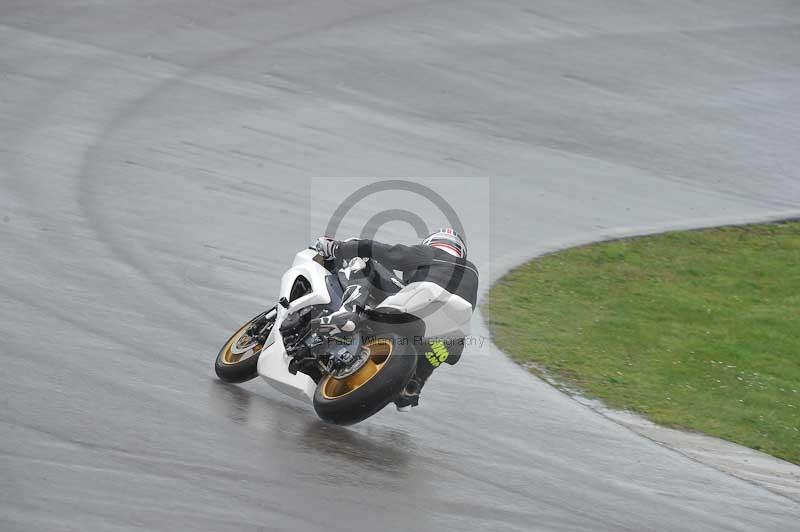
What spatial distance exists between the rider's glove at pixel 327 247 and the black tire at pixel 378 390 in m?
1.01

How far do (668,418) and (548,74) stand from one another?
1462 cm

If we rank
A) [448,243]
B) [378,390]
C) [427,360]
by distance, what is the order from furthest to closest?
[448,243], [427,360], [378,390]

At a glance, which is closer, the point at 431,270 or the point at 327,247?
the point at 431,270

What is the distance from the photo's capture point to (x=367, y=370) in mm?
7641

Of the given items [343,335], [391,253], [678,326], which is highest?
[391,253]

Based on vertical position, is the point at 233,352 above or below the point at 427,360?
below

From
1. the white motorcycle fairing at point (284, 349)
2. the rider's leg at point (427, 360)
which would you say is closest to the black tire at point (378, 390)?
the rider's leg at point (427, 360)

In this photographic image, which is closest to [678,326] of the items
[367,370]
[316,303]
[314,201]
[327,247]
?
[314,201]

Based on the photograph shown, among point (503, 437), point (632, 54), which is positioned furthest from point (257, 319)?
point (632, 54)

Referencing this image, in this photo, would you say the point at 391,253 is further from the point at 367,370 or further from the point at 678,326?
the point at 678,326

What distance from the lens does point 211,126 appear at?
17688 mm

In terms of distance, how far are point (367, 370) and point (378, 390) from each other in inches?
14.7

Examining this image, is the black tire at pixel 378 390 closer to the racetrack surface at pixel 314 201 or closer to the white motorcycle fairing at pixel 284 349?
the racetrack surface at pixel 314 201

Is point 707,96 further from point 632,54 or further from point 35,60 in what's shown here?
point 35,60
